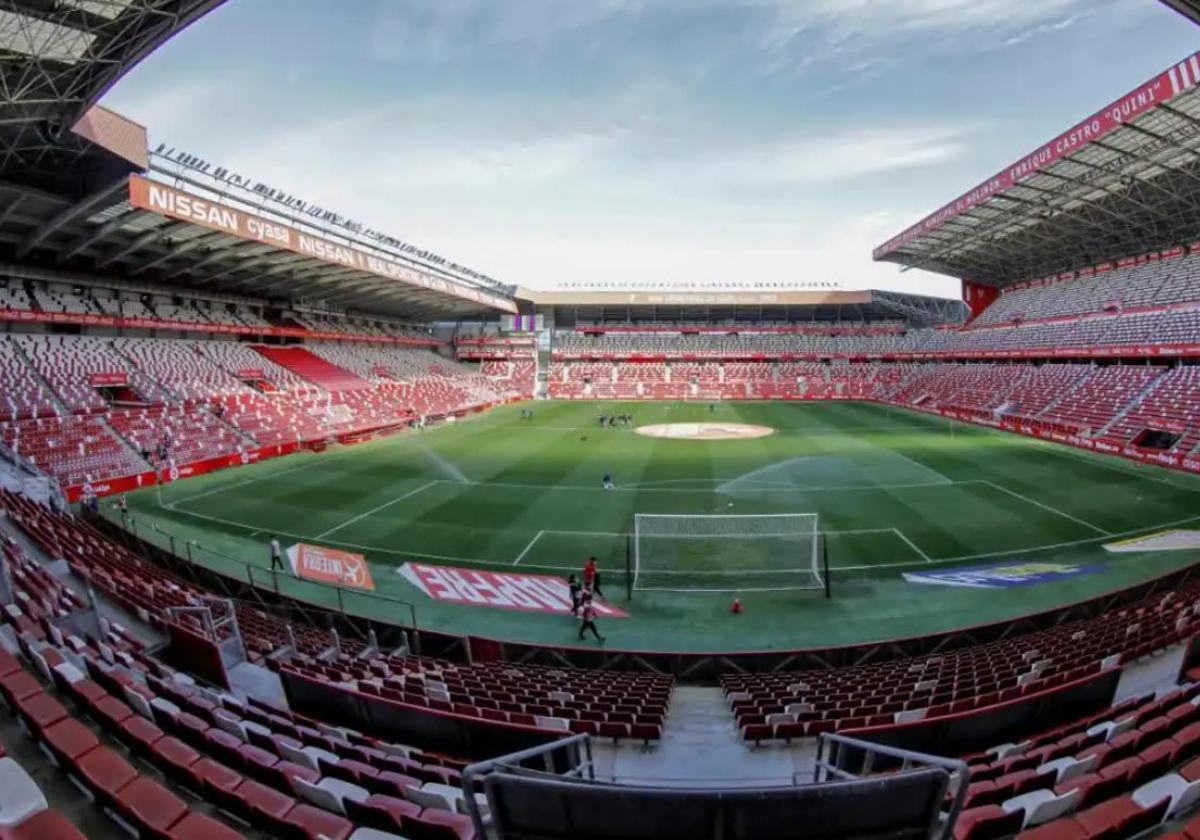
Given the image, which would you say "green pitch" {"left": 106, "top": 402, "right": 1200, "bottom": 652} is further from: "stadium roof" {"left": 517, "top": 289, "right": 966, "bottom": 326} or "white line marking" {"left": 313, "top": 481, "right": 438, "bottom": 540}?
"stadium roof" {"left": 517, "top": 289, "right": 966, "bottom": 326}

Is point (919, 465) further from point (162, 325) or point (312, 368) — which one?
point (162, 325)

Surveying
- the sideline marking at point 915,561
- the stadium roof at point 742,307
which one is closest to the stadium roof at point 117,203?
the sideline marking at point 915,561

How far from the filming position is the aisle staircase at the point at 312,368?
5134cm

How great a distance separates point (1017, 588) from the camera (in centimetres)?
1633

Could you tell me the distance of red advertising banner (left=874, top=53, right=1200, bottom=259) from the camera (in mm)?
24797

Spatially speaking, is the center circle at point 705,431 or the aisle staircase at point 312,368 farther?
the aisle staircase at point 312,368

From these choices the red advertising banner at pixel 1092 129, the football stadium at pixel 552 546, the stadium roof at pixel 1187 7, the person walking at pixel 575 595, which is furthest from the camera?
the red advertising banner at pixel 1092 129

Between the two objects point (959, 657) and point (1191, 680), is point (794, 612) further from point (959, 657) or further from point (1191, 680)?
point (1191, 680)

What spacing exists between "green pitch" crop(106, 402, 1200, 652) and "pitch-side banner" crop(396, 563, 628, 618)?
1.49 feet

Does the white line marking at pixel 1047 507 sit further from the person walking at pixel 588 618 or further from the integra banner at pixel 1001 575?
the person walking at pixel 588 618

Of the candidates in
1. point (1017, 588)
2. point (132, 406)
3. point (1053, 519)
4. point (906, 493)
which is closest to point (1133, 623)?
point (1017, 588)

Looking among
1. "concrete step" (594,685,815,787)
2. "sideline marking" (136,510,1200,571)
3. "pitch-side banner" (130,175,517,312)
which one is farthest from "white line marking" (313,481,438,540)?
"concrete step" (594,685,815,787)

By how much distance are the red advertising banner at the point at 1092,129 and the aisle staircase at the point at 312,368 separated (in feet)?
173

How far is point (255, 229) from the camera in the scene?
106ft
